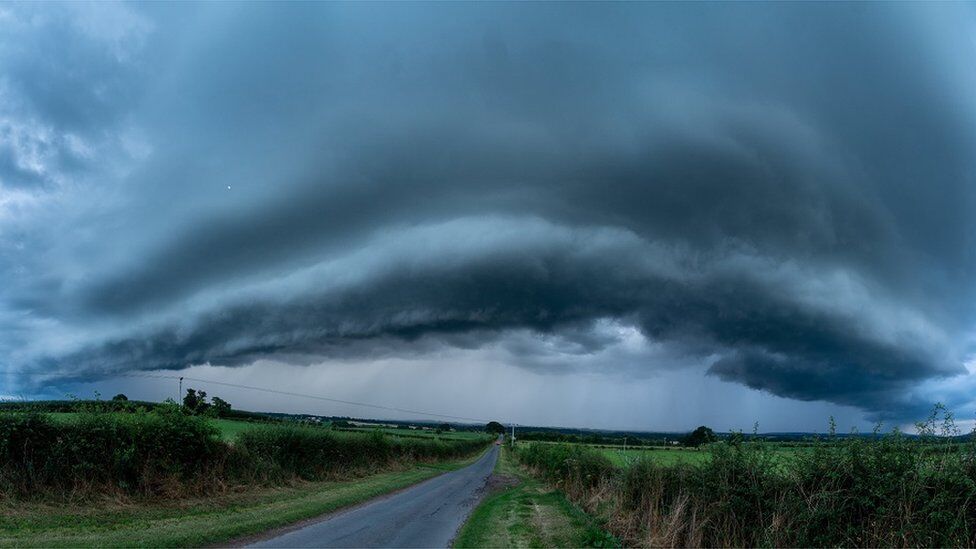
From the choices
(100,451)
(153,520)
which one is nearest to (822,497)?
(153,520)

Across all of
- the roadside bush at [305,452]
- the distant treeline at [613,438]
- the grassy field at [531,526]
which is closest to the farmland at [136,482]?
the roadside bush at [305,452]

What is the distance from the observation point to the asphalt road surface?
56.4ft

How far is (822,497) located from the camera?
45.7 feet

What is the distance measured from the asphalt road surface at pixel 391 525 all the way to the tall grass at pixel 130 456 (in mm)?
6232

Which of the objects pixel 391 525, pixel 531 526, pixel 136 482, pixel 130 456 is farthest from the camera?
pixel 136 482

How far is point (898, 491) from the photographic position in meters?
13.5

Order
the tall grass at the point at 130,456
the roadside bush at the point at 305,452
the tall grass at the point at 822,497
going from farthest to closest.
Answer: the roadside bush at the point at 305,452 → the tall grass at the point at 130,456 → the tall grass at the point at 822,497

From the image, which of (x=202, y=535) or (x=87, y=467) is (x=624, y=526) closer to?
(x=202, y=535)

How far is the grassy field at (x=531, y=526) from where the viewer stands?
1770 centimetres

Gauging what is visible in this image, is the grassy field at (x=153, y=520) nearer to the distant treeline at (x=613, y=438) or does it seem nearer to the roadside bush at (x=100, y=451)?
the roadside bush at (x=100, y=451)

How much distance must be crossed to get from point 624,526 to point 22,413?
19.8 meters

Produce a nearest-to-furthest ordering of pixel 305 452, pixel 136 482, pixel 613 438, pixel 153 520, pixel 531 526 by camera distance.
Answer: pixel 153 520 < pixel 531 526 < pixel 136 482 < pixel 305 452 < pixel 613 438

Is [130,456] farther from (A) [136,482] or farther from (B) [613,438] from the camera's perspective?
(B) [613,438]

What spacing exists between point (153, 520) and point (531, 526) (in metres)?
12.2
